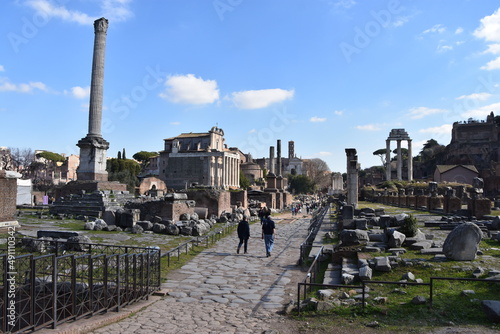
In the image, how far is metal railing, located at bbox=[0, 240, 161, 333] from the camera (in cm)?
406

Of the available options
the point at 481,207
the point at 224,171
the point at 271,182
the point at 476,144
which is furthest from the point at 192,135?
the point at 481,207

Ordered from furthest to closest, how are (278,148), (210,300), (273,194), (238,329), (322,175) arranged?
1. (322,175)
2. (278,148)
3. (273,194)
4. (210,300)
5. (238,329)

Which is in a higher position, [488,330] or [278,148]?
[278,148]

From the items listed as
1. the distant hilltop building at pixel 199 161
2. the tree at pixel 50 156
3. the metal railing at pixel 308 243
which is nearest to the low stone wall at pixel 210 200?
the metal railing at pixel 308 243

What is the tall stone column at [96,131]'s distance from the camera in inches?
861

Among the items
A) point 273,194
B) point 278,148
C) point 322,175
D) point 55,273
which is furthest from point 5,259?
point 322,175

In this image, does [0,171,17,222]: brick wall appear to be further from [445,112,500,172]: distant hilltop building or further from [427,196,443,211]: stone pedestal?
[445,112,500,172]: distant hilltop building

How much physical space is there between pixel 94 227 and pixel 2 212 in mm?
2808

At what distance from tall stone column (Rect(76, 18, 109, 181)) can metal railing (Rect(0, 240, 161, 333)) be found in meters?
16.7

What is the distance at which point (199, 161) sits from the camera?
7238 cm

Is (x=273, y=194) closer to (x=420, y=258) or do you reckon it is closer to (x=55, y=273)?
(x=420, y=258)

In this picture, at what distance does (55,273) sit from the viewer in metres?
4.36

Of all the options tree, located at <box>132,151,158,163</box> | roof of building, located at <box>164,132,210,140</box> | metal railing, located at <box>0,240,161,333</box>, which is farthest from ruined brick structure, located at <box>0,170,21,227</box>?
tree, located at <box>132,151,158,163</box>

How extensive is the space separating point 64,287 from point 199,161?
222 feet
